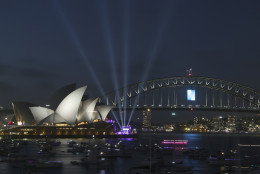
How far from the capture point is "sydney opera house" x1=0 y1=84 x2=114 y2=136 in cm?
9794

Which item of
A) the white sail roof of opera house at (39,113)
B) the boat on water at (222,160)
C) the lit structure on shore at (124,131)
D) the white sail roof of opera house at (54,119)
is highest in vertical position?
the white sail roof of opera house at (39,113)

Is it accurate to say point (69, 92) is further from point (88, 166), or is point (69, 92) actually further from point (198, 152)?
point (88, 166)

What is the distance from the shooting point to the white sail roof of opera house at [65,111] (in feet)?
315

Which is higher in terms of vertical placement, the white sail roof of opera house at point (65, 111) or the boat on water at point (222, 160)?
the white sail roof of opera house at point (65, 111)

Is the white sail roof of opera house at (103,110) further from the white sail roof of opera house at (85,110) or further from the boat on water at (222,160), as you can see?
the boat on water at (222,160)

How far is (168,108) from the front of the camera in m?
140

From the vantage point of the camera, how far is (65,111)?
9956 centimetres

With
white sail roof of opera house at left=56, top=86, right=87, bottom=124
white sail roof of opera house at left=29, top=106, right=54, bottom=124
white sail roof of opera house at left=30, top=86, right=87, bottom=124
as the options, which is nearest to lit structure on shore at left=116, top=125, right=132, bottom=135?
white sail roof of opera house at left=30, top=86, right=87, bottom=124

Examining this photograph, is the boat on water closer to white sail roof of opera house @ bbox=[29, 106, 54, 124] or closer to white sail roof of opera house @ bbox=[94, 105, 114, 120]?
white sail roof of opera house @ bbox=[29, 106, 54, 124]

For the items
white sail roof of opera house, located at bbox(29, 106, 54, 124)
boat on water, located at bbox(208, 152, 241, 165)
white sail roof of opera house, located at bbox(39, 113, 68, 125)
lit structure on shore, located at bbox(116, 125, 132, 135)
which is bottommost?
boat on water, located at bbox(208, 152, 241, 165)

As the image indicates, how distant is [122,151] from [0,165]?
1857cm

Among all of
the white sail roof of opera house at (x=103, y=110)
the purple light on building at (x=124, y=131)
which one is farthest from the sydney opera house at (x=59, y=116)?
the purple light on building at (x=124, y=131)

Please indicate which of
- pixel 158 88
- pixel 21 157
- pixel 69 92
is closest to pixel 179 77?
pixel 158 88

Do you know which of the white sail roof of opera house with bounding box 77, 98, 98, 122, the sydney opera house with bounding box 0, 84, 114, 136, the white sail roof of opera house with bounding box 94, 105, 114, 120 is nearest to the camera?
the sydney opera house with bounding box 0, 84, 114, 136
